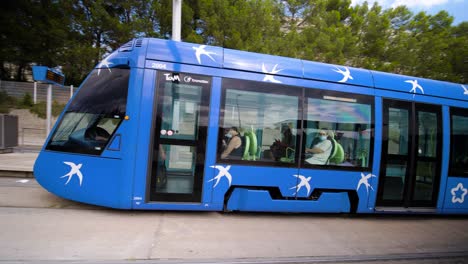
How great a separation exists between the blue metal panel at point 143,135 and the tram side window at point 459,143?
19.4 ft

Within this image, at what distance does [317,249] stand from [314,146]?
1750mm

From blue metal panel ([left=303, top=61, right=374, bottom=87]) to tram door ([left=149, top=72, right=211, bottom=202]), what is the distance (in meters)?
1.90

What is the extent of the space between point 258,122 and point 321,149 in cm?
129

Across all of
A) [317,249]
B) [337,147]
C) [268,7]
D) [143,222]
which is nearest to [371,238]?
[317,249]

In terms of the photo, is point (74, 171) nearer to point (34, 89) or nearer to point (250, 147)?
point (250, 147)

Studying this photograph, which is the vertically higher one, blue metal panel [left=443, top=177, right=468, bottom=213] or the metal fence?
the metal fence

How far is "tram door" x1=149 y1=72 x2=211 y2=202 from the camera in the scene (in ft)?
13.6

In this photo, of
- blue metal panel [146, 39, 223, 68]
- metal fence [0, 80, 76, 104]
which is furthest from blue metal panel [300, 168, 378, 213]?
metal fence [0, 80, 76, 104]

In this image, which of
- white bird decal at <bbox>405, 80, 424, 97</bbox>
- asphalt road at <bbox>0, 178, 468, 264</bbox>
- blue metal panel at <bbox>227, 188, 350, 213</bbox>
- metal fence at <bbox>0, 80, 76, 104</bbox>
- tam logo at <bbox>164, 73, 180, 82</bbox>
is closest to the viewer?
asphalt road at <bbox>0, 178, 468, 264</bbox>

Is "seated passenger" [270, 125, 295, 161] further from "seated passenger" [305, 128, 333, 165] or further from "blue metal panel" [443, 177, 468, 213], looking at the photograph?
"blue metal panel" [443, 177, 468, 213]

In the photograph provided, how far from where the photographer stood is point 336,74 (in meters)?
4.80

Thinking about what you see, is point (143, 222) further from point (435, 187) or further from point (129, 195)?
point (435, 187)

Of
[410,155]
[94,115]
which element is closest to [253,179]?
[94,115]

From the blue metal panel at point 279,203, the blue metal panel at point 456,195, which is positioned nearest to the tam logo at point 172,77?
the blue metal panel at point 279,203
